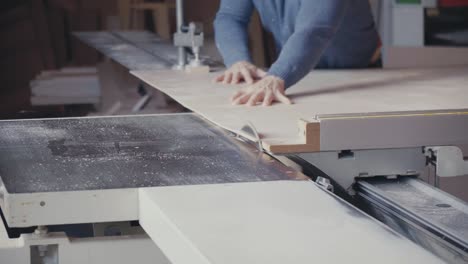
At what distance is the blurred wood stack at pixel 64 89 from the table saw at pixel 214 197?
2.64 m

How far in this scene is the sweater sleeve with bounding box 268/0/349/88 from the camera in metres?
2.63

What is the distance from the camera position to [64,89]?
5.04 meters

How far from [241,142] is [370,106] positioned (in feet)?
1.54

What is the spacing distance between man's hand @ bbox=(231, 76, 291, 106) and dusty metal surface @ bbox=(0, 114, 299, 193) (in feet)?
0.48

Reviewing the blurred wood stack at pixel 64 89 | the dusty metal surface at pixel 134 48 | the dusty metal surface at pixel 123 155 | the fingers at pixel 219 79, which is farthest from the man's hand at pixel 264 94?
the blurred wood stack at pixel 64 89

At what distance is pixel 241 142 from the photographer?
2086mm

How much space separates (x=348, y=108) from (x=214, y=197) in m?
0.87

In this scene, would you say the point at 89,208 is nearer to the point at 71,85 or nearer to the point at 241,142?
the point at 241,142

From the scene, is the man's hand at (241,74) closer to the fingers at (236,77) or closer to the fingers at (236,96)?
the fingers at (236,77)

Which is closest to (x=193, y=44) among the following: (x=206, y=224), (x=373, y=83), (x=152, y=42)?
(x=373, y=83)

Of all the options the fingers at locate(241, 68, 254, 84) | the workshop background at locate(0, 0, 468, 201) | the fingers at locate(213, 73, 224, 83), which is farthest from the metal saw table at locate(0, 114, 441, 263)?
the workshop background at locate(0, 0, 468, 201)

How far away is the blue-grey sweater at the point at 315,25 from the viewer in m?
2.78

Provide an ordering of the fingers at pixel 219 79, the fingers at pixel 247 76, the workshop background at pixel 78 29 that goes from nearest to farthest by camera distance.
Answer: the fingers at pixel 247 76, the fingers at pixel 219 79, the workshop background at pixel 78 29

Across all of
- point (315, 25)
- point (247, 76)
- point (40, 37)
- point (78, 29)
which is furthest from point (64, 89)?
point (315, 25)
